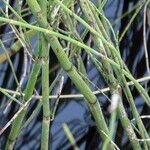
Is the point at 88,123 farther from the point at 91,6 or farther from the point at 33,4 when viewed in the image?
the point at 33,4

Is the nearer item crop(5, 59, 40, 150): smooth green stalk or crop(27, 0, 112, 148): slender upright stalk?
crop(27, 0, 112, 148): slender upright stalk

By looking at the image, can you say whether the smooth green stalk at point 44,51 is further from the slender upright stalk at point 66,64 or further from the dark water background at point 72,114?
the dark water background at point 72,114

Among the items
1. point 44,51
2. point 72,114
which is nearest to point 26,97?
point 44,51

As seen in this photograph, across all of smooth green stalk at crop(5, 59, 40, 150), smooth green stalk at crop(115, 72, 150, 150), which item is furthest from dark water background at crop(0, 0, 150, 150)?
smooth green stalk at crop(115, 72, 150, 150)

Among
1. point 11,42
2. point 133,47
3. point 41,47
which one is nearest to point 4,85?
point 11,42

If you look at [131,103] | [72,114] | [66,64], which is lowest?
[72,114]

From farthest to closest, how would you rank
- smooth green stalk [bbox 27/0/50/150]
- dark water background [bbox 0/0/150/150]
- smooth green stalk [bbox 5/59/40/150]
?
dark water background [bbox 0/0/150/150] → smooth green stalk [bbox 5/59/40/150] → smooth green stalk [bbox 27/0/50/150]

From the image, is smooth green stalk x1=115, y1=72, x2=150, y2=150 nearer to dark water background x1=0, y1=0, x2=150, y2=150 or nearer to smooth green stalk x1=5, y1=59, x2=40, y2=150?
smooth green stalk x1=5, y1=59, x2=40, y2=150

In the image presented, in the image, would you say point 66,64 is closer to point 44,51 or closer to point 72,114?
point 44,51

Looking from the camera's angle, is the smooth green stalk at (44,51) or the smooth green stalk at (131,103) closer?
the smooth green stalk at (44,51)

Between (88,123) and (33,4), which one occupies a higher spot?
(33,4)

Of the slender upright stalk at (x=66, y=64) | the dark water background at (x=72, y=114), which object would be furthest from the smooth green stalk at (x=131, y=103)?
the dark water background at (x=72, y=114)
